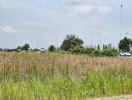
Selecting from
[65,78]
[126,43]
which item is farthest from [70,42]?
[65,78]

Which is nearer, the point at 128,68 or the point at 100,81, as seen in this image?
the point at 100,81

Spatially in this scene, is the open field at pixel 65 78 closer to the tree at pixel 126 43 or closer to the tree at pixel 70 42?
the tree at pixel 70 42

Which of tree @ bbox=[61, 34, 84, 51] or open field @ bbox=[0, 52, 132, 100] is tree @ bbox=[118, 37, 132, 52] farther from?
open field @ bbox=[0, 52, 132, 100]

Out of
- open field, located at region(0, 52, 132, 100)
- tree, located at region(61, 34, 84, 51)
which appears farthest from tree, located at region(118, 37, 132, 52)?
open field, located at region(0, 52, 132, 100)

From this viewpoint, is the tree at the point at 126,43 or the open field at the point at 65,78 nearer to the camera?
the open field at the point at 65,78

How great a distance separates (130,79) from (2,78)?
530cm

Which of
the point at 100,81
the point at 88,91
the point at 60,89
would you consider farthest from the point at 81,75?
the point at 60,89

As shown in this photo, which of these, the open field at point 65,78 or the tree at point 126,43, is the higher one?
the tree at point 126,43

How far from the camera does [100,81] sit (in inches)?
569

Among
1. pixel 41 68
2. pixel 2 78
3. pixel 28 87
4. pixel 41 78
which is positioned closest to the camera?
pixel 28 87

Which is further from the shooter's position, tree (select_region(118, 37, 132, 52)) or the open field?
tree (select_region(118, 37, 132, 52))

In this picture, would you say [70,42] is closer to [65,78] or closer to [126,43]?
[126,43]

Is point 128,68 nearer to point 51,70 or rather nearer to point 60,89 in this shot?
point 51,70

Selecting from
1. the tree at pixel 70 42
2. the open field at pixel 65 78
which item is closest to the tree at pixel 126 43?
the tree at pixel 70 42
